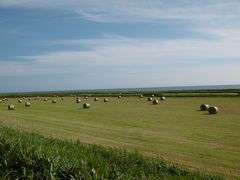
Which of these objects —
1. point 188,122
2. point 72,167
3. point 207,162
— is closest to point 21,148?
point 72,167

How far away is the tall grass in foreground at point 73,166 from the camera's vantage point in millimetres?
9531

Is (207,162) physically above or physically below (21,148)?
below

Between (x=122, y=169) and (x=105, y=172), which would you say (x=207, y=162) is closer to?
(x=122, y=169)

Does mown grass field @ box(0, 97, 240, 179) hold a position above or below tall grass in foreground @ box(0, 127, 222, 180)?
below

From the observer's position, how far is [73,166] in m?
9.66

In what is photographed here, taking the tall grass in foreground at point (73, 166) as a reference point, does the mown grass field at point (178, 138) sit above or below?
below

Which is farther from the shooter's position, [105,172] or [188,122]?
[188,122]

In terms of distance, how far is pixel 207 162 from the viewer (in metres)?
13.8

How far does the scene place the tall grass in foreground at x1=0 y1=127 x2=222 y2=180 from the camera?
9.53 m

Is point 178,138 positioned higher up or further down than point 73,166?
further down

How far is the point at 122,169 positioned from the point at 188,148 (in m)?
6.51

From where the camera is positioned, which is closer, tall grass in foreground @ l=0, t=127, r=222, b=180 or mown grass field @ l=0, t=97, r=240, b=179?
tall grass in foreground @ l=0, t=127, r=222, b=180

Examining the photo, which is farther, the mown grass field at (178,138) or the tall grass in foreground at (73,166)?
the mown grass field at (178,138)

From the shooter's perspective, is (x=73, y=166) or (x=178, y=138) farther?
(x=178, y=138)
